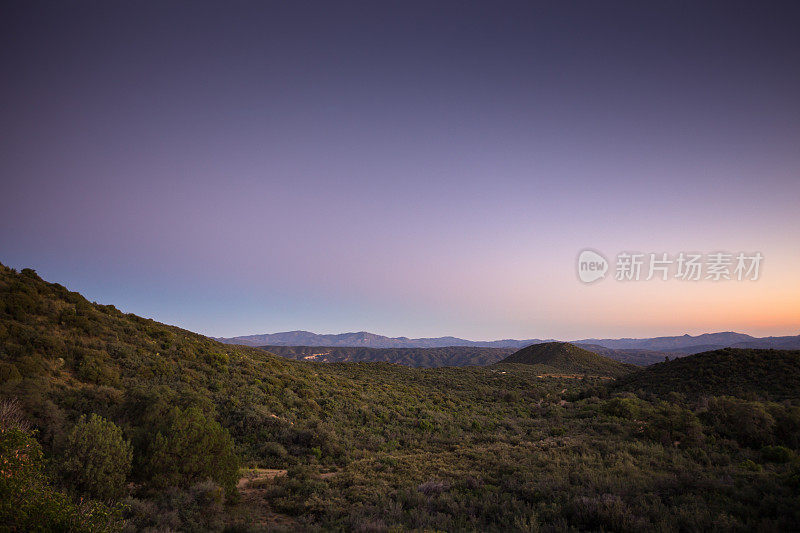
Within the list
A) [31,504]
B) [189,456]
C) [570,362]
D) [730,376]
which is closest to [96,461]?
[189,456]

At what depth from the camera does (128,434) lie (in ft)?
26.2

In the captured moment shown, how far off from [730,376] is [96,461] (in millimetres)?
40343

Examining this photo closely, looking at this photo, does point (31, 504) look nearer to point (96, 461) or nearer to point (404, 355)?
point (96, 461)

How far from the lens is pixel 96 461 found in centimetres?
643

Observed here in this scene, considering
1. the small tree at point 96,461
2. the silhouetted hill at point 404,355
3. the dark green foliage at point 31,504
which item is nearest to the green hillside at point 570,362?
the small tree at point 96,461

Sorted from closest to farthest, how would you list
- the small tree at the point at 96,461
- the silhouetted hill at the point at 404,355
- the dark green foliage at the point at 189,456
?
the small tree at the point at 96,461
the dark green foliage at the point at 189,456
the silhouetted hill at the point at 404,355

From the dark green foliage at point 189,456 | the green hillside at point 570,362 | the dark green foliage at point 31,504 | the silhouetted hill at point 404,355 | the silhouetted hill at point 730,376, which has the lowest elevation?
the silhouetted hill at point 404,355

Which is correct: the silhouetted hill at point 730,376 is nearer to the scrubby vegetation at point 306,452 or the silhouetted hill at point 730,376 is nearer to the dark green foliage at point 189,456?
the scrubby vegetation at point 306,452

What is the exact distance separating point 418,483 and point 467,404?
59.7ft

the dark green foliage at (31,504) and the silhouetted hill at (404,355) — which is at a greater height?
the dark green foliage at (31,504)

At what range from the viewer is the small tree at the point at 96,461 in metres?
6.24

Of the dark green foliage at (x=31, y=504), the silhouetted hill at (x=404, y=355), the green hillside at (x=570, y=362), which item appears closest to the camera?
the dark green foliage at (x=31, y=504)

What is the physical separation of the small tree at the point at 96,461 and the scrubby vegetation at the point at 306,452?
0.10 feet

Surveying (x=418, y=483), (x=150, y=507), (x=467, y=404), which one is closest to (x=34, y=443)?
(x=150, y=507)
